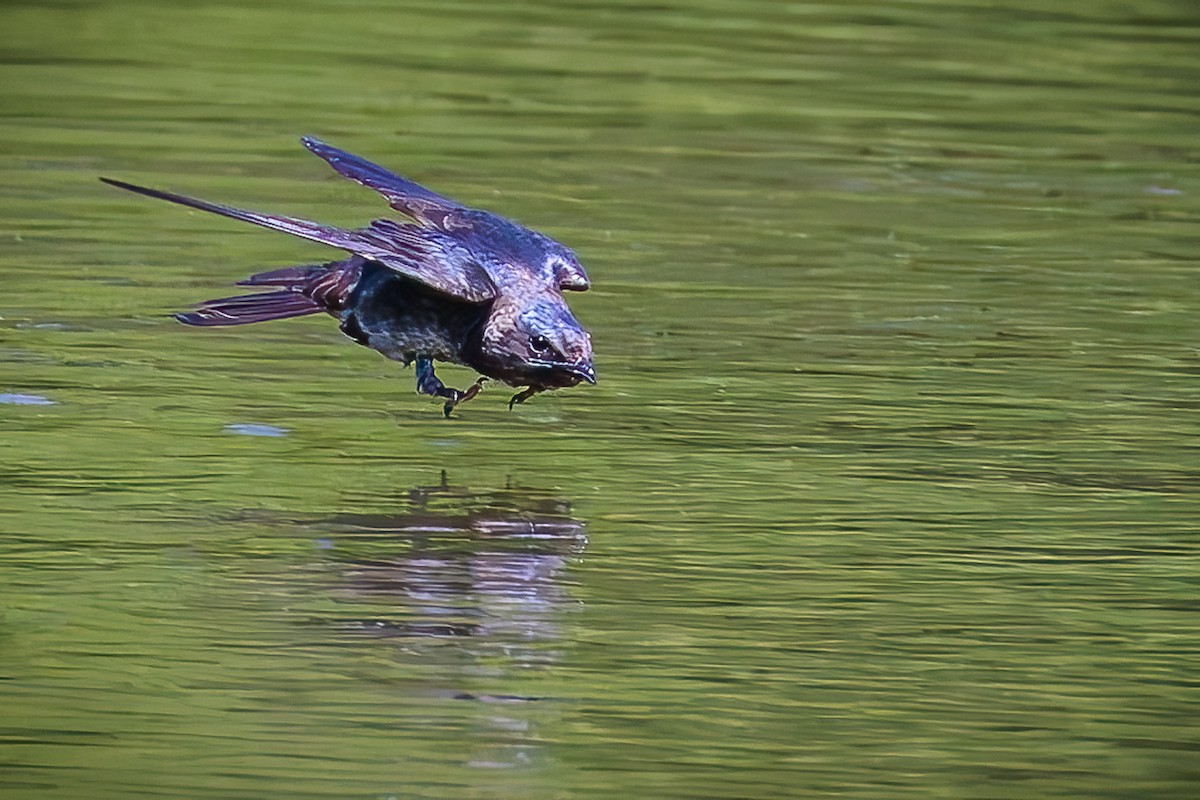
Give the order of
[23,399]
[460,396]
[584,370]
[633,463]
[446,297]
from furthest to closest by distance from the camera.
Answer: [23,399] → [633,463] → [460,396] → [446,297] → [584,370]

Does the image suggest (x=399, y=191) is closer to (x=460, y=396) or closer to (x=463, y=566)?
(x=460, y=396)

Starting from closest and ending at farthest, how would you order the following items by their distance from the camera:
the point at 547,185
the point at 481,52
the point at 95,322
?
the point at 95,322, the point at 547,185, the point at 481,52

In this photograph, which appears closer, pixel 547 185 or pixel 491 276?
pixel 491 276

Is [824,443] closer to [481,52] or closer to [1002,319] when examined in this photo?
[1002,319]

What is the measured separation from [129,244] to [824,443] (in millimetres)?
2502

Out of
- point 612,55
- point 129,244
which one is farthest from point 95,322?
point 612,55

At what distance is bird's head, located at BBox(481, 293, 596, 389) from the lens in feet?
16.3

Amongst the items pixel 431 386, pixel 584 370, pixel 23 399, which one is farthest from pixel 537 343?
pixel 23 399

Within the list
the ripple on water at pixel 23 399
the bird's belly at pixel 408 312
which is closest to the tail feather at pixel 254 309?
the bird's belly at pixel 408 312

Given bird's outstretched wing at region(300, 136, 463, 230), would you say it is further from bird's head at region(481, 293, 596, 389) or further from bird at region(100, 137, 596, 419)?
bird's head at region(481, 293, 596, 389)

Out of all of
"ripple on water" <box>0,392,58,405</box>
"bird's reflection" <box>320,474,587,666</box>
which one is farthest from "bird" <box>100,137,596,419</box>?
"ripple on water" <box>0,392,58,405</box>

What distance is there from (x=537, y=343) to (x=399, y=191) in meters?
0.76

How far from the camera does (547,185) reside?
8070 millimetres

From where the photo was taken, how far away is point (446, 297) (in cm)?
509
